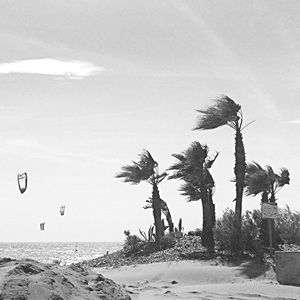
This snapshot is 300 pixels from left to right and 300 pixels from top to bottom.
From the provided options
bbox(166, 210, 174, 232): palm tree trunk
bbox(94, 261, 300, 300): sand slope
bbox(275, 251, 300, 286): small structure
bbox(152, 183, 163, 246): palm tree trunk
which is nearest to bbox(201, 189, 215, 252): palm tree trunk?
bbox(152, 183, 163, 246): palm tree trunk

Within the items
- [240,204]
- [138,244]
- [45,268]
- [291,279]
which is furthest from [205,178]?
[45,268]

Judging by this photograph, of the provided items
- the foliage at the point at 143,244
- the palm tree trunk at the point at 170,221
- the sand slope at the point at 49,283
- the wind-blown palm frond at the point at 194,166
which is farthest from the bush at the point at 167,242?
the sand slope at the point at 49,283

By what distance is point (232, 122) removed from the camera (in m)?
19.2

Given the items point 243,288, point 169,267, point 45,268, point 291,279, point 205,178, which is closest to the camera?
point 45,268

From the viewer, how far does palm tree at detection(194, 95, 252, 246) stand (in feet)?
62.3

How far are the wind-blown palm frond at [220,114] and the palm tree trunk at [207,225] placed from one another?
2.53 m

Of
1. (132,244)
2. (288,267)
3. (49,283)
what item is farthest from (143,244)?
(49,283)

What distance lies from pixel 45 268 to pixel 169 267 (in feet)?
28.1

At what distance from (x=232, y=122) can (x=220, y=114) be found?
1.86 feet

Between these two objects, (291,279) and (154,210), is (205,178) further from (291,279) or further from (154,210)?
(291,279)

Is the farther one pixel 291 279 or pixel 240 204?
pixel 240 204

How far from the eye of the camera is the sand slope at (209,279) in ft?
29.9

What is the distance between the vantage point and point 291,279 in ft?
35.7

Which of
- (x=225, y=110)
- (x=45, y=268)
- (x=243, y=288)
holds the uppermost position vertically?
(x=225, y=110)
